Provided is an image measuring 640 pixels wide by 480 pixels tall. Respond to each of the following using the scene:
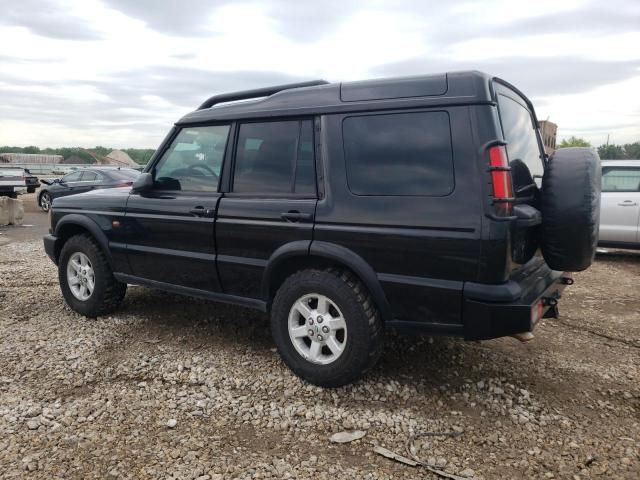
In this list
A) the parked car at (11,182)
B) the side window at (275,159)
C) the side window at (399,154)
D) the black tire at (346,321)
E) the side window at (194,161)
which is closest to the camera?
the side window at (399,154)

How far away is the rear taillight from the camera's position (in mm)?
2625

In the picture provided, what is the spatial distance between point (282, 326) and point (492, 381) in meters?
1.49

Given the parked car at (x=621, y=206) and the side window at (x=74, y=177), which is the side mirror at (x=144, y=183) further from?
the side window at (x=74, y=177)

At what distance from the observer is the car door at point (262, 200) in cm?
331

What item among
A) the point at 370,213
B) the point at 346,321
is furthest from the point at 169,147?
the point at 346,321

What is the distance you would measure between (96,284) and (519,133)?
12.4 ft

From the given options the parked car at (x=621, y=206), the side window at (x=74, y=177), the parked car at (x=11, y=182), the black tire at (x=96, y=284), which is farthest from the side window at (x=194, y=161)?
the parked car at (x=11, y=182)

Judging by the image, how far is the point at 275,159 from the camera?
3.50 metres

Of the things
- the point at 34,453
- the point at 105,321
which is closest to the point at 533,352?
the point at 34,453

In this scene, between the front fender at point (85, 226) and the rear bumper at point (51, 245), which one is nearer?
the front fender at point (85, 226)

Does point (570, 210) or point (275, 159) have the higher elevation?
point (275, 159)

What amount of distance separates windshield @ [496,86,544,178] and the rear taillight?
6.9 inches

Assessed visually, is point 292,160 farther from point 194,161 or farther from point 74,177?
point 74,177

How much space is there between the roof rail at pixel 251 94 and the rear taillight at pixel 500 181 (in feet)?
4.52
